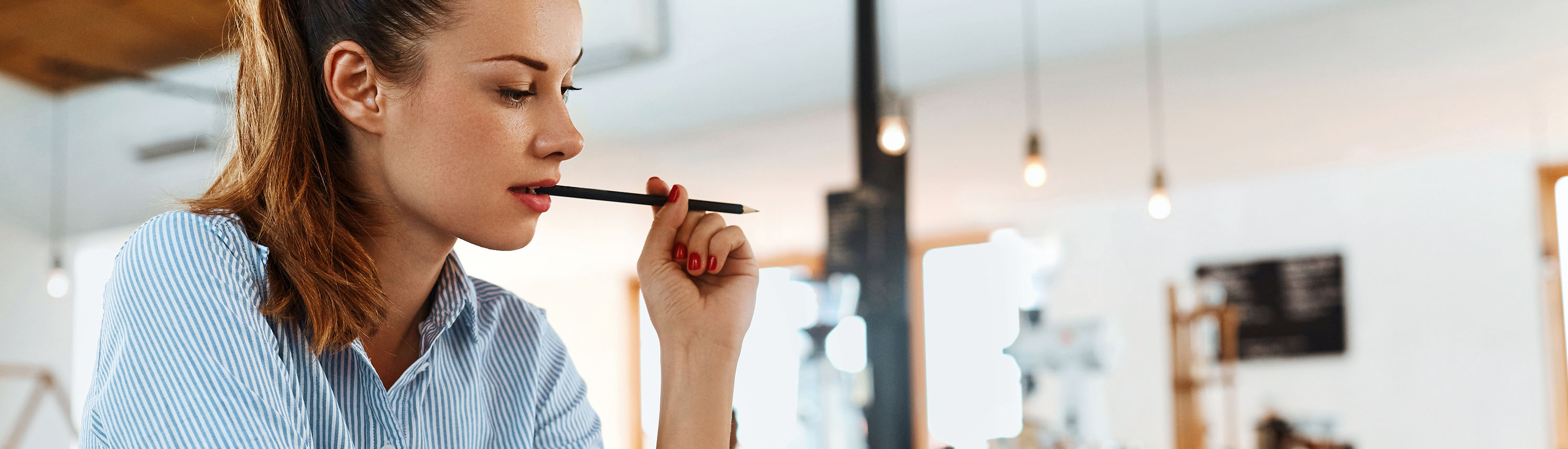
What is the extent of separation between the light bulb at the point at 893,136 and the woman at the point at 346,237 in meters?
2.36

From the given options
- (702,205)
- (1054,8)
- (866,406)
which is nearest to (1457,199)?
(1054,8)

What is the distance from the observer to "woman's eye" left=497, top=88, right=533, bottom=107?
2.52 ft

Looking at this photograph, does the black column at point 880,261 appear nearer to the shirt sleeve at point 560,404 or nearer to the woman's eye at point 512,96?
the shirt sleeve at point 560,404

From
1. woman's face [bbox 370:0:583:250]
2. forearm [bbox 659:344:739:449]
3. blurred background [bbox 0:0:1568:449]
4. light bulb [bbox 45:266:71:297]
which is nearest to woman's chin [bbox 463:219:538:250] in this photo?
woman's face [bbox 370:0:583:250]

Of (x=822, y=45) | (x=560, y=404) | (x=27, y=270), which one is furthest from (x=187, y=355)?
(x=822, y=45)

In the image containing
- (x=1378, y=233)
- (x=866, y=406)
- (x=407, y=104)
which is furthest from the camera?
(x=866, y=406)

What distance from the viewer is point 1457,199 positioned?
2.91 metres

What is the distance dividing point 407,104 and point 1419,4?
9.10 feet

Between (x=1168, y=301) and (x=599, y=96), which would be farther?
(x=1168, y=301)

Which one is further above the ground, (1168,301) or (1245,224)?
(1245,224)

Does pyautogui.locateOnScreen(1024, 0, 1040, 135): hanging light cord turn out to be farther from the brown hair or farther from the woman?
the brown hair

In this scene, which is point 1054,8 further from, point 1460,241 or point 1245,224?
point 1460,241

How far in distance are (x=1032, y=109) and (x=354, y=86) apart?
267 centimetres

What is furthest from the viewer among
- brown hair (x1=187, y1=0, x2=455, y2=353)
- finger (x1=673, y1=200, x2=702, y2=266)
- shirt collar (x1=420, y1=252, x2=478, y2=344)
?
finger (x1=673, y1=200, x2=702, y2=266)
